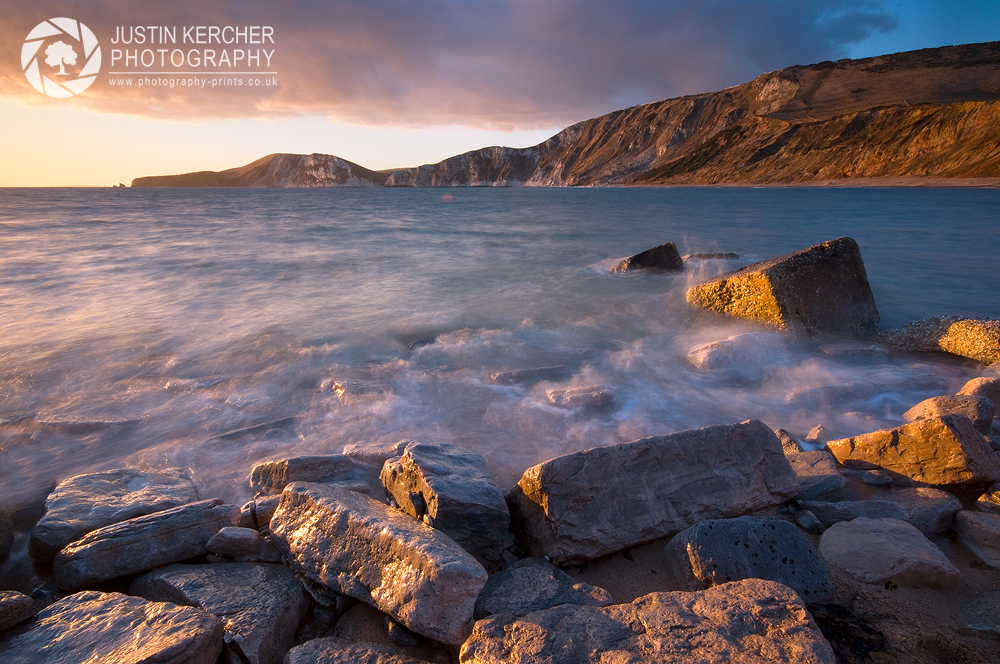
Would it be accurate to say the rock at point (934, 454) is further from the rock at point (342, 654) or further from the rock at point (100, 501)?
the rock at point (100, 501)

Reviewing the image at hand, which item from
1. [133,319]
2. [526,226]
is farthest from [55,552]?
[526,226]

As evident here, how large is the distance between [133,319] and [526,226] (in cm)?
1757

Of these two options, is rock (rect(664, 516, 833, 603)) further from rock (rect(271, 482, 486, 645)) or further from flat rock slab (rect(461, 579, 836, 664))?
rock (rect(271, 482, 486, 645))

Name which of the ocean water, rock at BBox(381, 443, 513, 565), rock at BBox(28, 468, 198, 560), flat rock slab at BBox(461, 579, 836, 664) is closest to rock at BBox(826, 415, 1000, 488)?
the ocean water

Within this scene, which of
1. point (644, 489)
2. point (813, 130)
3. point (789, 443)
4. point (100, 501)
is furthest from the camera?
point (813, 130)

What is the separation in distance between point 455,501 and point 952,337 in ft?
19.4

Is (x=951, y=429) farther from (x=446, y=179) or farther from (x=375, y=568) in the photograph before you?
(x=446, y=179)

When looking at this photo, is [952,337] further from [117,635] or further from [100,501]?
[100,501]

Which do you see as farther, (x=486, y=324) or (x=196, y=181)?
(x=196, y=181)

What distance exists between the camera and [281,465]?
3.06m

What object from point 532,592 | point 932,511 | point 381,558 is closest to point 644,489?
point 532,592

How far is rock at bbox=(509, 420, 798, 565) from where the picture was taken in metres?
2.44

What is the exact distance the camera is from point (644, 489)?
8.57ft

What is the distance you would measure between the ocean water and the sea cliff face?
5092 cm
